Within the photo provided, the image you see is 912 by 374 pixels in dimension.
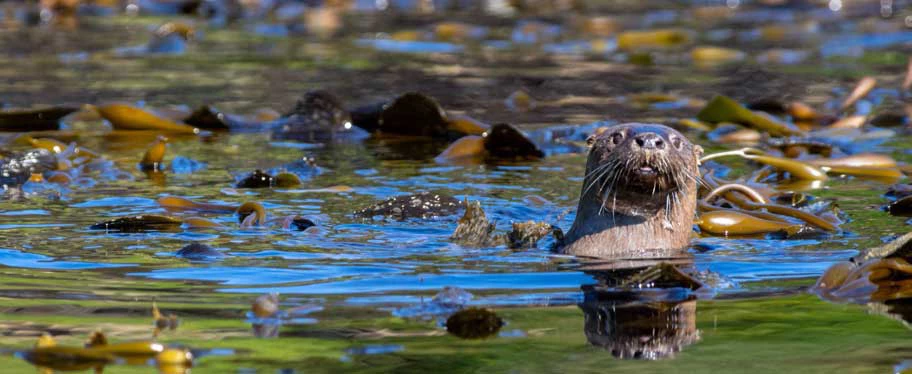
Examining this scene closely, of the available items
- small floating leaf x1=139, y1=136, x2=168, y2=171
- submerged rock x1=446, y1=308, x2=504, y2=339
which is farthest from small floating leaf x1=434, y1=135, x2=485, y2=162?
submerged rock x1=446, y1=308, x2=504, y2=339

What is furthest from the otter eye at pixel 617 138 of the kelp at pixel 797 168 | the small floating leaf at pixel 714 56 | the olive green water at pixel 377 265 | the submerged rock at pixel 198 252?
the small floating leaf at pixel 714 56

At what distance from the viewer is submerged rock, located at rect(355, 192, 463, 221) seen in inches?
241

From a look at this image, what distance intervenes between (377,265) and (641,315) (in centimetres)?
121

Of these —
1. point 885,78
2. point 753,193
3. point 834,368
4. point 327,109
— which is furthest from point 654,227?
point 885,78

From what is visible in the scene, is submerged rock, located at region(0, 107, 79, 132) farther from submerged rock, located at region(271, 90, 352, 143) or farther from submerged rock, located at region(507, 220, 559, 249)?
submerged rock, located at region(507, 220, 559, 249)

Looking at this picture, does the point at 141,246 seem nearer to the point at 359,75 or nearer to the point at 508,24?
the point at 359,75

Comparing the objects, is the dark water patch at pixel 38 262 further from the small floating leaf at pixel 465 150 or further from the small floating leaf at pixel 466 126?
the small floating leaf at pixel 466 126

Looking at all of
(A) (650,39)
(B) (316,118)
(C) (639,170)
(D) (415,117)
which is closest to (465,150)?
(D) (415,117)

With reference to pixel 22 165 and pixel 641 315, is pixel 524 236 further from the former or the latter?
pixel 22 165

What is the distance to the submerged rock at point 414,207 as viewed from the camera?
6.12m

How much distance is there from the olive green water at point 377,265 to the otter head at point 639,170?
279 millimetres

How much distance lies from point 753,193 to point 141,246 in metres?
2.67

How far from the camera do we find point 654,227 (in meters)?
5.30

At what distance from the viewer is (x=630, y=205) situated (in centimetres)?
530
